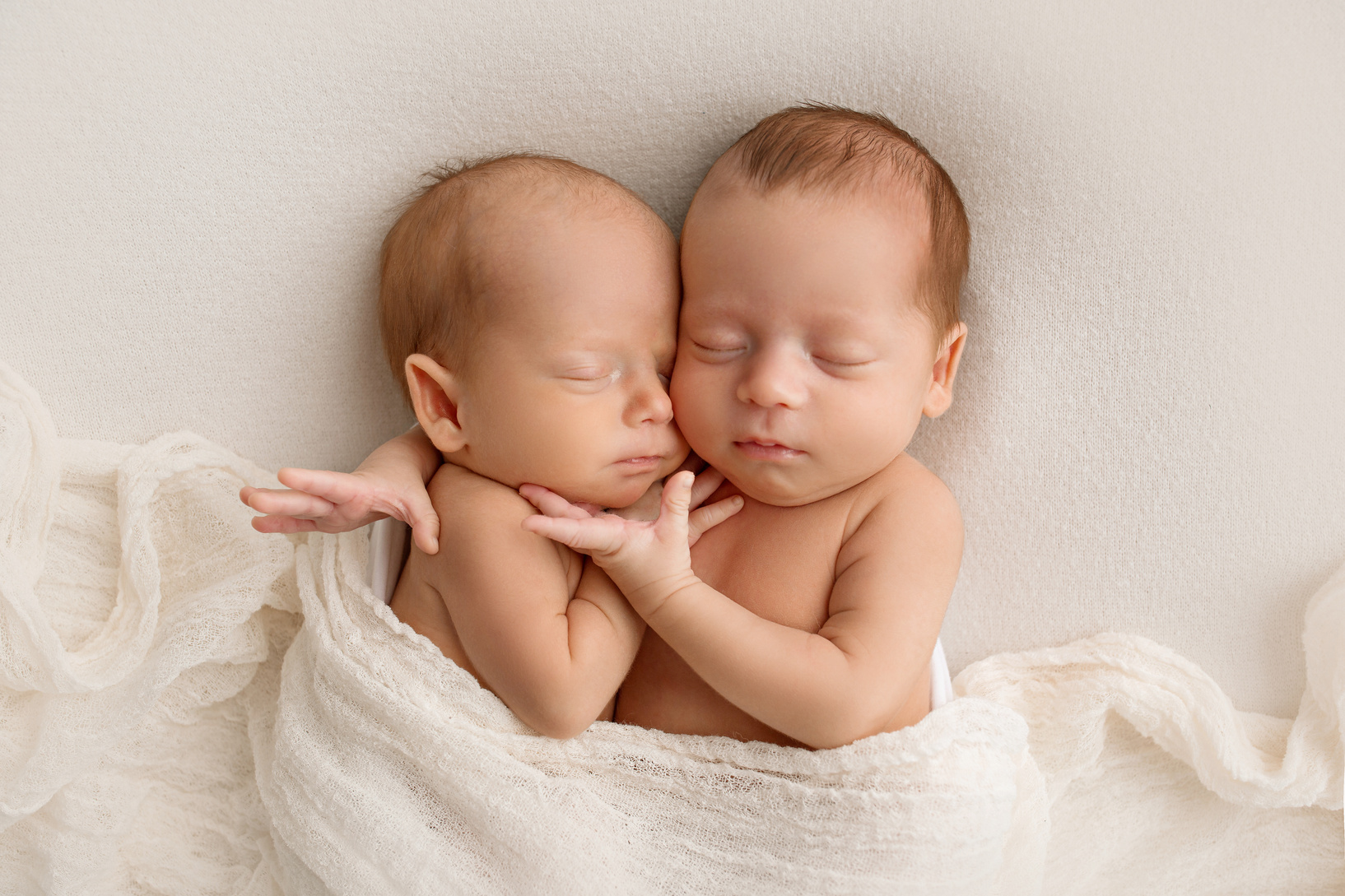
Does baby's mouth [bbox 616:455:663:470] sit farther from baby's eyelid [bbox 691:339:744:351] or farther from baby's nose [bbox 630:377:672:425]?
baby's eyelid [bbox 691:339:744:351]

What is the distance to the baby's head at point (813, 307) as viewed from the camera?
1323mm

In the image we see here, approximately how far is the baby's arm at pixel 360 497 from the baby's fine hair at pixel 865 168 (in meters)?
0.69

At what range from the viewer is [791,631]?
134 cm

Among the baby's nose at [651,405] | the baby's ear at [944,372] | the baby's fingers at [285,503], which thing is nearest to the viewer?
the baby's fingers at [285,503]

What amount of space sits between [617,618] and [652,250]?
1.85 feet

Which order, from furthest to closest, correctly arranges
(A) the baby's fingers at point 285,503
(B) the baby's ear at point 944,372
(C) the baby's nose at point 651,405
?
(B) the baby's ear at point 944,372, (C) the baby's nose at point 651,405, (A) the baby's fingers at point 285,503

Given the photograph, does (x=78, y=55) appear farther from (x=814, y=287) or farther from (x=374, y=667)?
(x=814, y=287)

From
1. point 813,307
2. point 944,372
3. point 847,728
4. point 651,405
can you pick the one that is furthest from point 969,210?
point 847,728

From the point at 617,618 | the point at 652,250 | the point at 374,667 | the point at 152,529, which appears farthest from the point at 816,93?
the point at 152,529

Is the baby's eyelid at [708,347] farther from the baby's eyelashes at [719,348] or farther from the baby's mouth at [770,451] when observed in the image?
the baby's mouth at [770,451]

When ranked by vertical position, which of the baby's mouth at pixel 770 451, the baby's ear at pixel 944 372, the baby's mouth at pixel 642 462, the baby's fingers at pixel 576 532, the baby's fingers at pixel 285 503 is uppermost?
the baby's ear at pixel 944 372

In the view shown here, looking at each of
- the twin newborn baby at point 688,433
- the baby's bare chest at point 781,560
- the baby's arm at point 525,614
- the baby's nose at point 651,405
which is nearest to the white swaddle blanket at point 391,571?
the twin newborn baby at point 688,433

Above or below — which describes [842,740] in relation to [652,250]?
below

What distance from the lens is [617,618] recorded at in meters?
1.41
